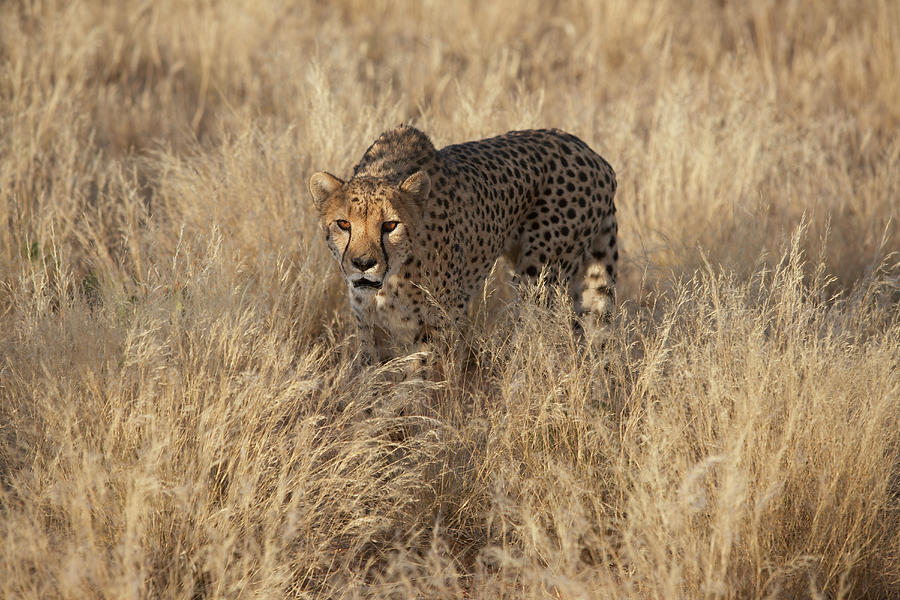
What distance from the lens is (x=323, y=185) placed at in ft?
10.7

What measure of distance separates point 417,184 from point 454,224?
1.16ft

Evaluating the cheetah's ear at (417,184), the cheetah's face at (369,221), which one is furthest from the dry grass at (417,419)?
the cheetah's ear at (417,184)

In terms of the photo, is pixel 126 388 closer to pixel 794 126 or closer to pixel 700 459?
pixel 700 459

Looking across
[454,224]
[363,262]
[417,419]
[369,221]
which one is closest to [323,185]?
[369,221]

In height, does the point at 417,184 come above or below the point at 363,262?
above

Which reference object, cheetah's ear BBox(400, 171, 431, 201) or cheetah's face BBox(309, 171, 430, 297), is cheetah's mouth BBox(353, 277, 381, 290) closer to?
cheetah's face BBox(309, 171, 430, 297)

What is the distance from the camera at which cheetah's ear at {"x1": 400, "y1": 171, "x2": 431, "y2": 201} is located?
10.5 ft

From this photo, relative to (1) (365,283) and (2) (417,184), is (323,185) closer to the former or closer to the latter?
(2) (417,184)

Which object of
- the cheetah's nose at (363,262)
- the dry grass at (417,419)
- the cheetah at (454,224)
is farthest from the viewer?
the cheetah at (454,224)

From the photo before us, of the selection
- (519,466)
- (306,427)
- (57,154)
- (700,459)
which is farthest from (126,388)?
(57,154)

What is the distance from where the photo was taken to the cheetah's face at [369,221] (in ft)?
10.0

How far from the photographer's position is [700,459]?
2746mm

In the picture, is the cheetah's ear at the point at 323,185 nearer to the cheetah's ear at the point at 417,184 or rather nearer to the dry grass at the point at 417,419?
the cheetah's ear at the point at 417,184

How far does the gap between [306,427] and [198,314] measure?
0.62m
